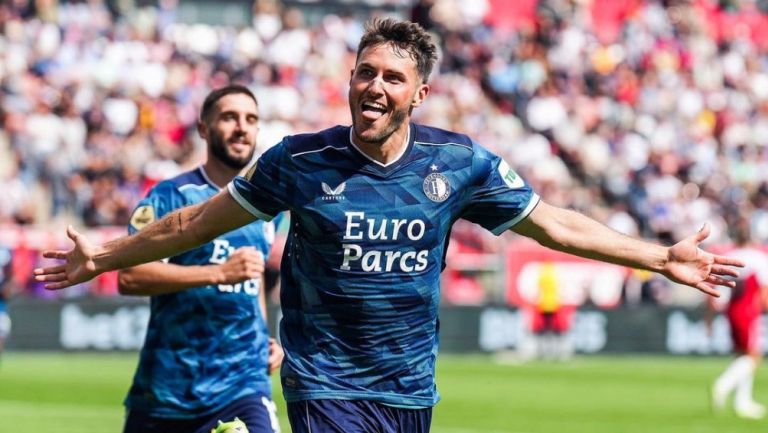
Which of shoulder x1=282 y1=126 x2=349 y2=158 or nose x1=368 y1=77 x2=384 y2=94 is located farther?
shoulder x1=282 y1=126 x2=349 y2=158

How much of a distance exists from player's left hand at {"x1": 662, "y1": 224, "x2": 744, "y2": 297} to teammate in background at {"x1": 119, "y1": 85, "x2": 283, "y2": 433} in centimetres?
226

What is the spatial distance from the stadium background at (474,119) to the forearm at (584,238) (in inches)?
518

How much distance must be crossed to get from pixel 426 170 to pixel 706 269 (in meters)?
1.39

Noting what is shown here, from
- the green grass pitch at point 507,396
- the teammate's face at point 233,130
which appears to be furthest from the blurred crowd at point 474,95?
the teammate's face at point 233,130

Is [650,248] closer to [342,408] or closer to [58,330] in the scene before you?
[342,408]

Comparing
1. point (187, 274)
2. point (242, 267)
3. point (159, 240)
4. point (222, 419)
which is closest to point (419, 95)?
point (159, 240)

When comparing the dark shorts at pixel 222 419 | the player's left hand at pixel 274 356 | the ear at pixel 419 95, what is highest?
the ear at pixel 419 95

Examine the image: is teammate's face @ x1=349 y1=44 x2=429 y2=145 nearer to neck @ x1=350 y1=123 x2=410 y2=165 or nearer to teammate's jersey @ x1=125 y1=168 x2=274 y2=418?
neck @ x1=350 y1=123 x2=410 y2=165

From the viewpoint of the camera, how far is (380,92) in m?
6.33

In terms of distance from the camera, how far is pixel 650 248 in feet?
22.7

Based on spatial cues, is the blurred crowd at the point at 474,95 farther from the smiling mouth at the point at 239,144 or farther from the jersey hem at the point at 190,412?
the jersey hem at the point at 190,412

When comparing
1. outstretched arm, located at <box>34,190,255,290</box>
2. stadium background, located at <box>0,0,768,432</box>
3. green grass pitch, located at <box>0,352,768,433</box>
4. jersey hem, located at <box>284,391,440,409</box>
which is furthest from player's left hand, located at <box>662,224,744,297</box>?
stadium background, located at <box>0,0,768,432</box>

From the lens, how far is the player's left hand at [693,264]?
272 inches

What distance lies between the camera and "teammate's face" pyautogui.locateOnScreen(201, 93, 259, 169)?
8.75m
